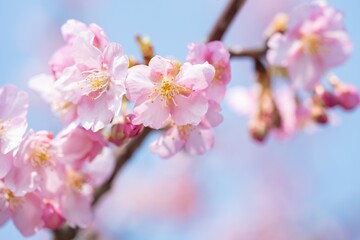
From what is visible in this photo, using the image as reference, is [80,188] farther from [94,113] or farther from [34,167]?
[94,113]

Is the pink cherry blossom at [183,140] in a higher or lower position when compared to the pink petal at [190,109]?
lower

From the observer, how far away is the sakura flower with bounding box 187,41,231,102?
1.47 m

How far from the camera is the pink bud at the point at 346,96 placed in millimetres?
2281

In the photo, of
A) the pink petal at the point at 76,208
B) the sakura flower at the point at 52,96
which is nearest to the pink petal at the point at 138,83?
→ the sakura flower at the point at 52,96

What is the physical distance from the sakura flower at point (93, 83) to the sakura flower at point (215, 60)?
18 centimetres

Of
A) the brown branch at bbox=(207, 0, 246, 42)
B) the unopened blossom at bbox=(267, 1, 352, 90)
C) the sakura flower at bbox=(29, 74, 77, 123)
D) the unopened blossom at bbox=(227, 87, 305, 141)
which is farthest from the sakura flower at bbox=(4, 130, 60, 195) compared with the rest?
the unopened blossom at bbox=(227, 87, 305, 141)

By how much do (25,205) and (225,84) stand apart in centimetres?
59

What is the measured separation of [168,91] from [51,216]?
461mm

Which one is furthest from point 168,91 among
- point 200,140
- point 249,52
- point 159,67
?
point 249,52

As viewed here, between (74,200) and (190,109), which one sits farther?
(74,200)

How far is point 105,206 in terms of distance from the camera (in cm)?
504

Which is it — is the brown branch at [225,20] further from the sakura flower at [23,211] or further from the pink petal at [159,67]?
the sakura flower at [23,211]

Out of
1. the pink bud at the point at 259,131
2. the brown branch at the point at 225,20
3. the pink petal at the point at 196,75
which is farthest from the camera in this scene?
the pink bud at the point at 259,131

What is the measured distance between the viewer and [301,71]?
2064 millimetres
